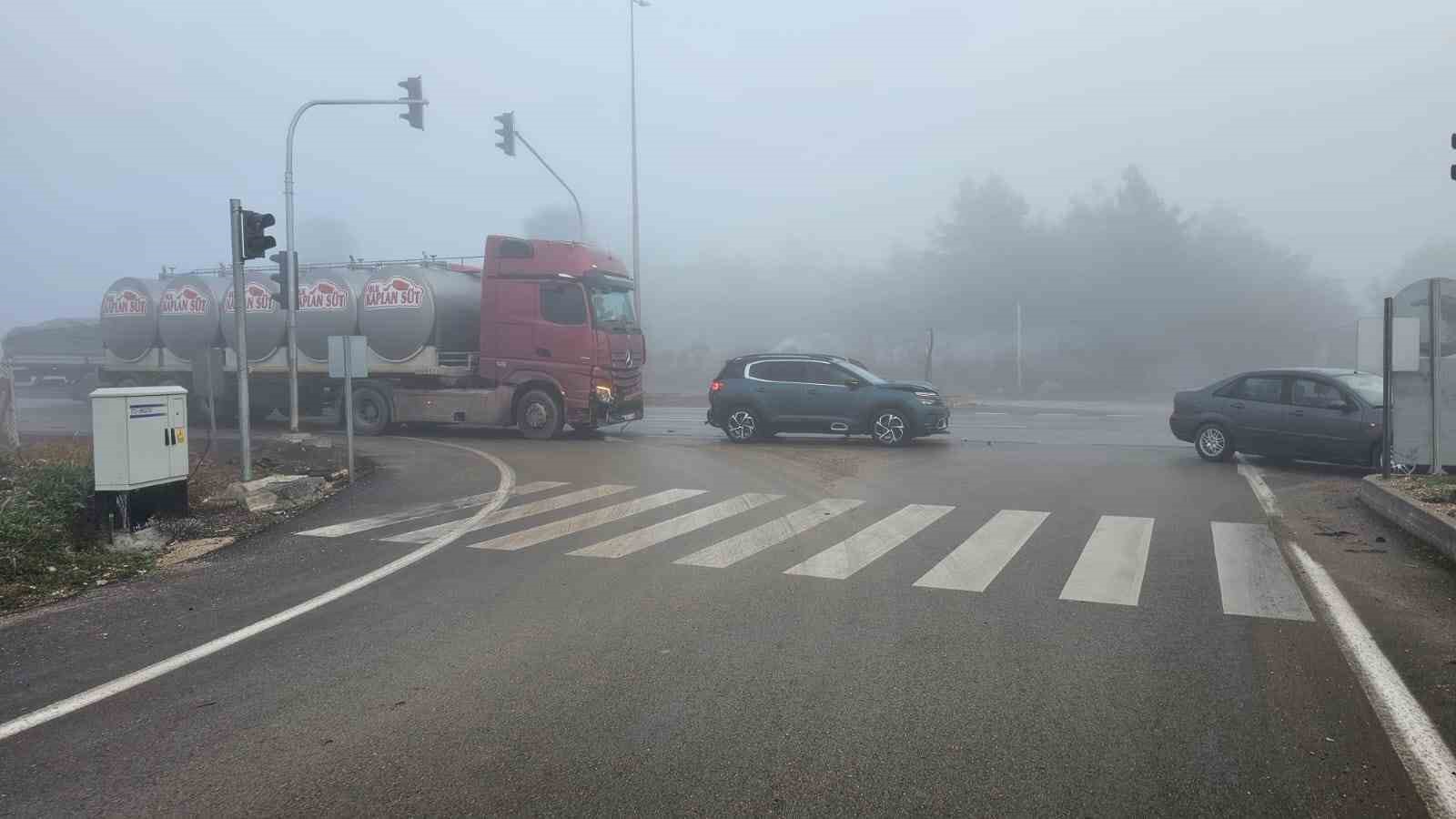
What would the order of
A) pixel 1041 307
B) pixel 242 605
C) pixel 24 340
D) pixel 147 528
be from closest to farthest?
pixel 242 605 < pixel 147 528 < pixel 24 340 < pixel 1041 307

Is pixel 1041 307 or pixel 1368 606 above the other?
pixel 1041 307

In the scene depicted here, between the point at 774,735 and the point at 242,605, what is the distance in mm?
4376

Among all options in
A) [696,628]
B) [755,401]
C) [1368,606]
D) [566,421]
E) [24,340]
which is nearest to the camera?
[696,628]

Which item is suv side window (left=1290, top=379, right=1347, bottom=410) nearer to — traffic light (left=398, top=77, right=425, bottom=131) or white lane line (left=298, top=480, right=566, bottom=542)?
white lane line (left=298, top=480, right=566, bottom=542)

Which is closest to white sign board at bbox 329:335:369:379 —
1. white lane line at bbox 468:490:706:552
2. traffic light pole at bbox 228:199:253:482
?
traffic light pole at bbox 228:199:253:482

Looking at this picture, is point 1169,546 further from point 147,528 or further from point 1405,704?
point 147,528

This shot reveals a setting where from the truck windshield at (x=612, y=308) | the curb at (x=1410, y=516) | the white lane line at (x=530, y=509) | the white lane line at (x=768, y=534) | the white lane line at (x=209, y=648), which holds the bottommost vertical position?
the white lane line at (x=209, y=648)

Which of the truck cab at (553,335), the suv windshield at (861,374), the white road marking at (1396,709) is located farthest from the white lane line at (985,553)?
the truck cab at (553,335)

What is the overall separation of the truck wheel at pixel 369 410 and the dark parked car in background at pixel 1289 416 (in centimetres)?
1554

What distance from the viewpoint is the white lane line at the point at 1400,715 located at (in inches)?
144

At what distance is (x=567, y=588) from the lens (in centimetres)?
703

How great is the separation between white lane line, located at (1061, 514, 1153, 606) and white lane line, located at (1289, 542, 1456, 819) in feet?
3.94

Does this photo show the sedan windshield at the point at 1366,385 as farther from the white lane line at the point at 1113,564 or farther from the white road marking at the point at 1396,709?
the white road marking at the point at 1396,709

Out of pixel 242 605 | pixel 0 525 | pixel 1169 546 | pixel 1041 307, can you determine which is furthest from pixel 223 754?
pixel 1041 307
